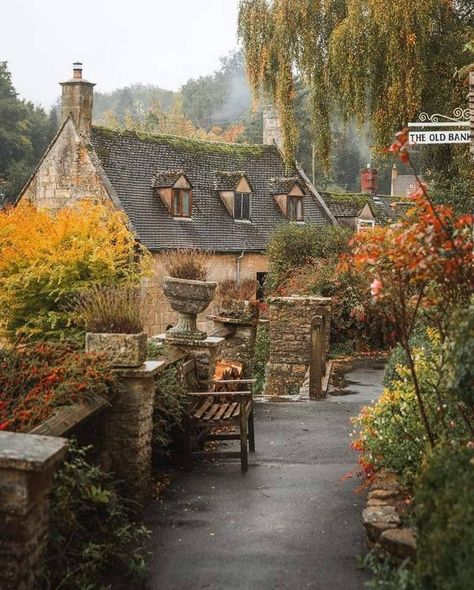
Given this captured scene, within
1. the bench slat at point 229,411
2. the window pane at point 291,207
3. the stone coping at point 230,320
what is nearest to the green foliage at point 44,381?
the bench slat at point 229,411

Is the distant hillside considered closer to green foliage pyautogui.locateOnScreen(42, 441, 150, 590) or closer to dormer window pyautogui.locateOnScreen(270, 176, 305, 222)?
dormer window pyautogui.locateOnScreen(270, 176, 305, 222)

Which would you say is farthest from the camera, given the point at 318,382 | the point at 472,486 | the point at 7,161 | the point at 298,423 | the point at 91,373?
the point at 7,161

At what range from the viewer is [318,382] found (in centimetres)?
1347

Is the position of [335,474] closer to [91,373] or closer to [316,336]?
[91,373]

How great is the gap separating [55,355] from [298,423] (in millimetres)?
5035

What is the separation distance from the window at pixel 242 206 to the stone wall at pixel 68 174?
6194mm

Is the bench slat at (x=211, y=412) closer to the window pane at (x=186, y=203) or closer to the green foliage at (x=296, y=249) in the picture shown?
the green foliage at (x=296, y=249)

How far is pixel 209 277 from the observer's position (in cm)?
2872

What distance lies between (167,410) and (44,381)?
6.03 ft

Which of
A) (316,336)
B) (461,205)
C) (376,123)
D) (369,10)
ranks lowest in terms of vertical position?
(316,336)

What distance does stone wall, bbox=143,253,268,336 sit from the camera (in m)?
26.3

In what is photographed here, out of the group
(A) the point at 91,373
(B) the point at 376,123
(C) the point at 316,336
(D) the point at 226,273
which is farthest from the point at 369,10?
(D) the point at 226,273

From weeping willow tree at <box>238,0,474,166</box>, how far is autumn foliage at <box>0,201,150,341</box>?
5.79 meters

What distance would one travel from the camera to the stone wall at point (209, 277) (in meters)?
26.3
